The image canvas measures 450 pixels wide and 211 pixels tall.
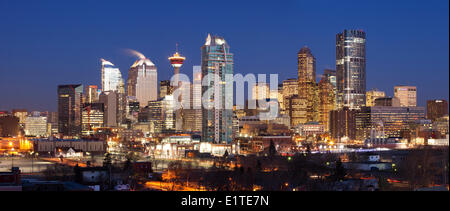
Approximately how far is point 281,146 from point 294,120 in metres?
31.2

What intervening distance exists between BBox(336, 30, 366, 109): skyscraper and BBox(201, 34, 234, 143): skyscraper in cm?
3268

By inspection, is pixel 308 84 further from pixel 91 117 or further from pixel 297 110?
pixel 91 117

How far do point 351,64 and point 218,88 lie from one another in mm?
36252

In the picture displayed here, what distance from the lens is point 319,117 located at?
83312mm

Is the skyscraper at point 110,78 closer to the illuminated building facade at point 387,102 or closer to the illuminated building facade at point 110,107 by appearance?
the illuminated building facade at point 110,107

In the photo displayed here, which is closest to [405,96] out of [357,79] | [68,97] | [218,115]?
[357,79]

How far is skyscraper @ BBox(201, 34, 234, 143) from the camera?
5422cm

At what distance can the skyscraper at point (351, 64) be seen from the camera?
84.9 metres

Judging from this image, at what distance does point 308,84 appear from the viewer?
277 feet

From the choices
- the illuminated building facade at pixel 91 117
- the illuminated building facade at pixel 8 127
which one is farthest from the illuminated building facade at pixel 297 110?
the illuminated building facade at pixel 8 127

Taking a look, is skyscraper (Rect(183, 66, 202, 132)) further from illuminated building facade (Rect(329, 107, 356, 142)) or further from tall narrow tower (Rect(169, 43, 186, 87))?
illuminated building facade (Rect(329, 107, 356, 142))

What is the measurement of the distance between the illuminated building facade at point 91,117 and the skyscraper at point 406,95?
126ft
